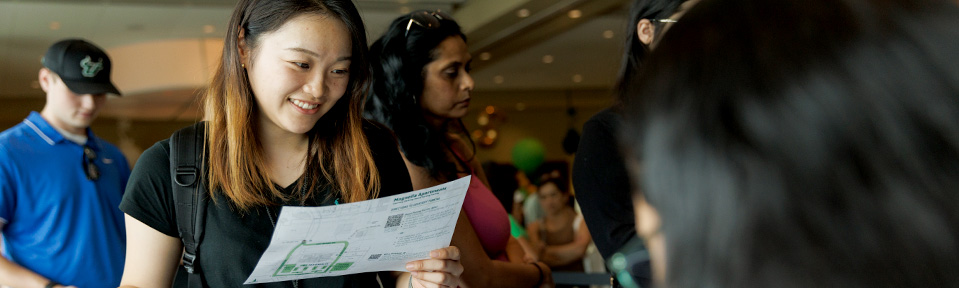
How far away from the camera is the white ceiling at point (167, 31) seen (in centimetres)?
685

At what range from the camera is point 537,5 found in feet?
23.1

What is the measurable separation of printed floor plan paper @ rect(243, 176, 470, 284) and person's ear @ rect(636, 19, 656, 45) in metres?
0.59

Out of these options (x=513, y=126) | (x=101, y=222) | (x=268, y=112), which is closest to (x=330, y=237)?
(x=268, y=112)

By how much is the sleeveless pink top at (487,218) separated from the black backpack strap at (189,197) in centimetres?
67

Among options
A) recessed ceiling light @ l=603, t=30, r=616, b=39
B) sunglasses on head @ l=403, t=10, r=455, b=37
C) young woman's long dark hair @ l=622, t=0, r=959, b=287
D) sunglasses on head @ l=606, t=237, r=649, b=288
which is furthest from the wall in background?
young woman's long dark hair @ l=622, t=0, r=959, b=287

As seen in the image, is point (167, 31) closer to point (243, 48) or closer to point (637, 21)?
point (243, 48)

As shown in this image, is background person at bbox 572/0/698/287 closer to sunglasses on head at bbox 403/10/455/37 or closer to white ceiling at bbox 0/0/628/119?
sunglasses on head at bbox 403/10/455/37

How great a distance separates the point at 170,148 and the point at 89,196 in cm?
130

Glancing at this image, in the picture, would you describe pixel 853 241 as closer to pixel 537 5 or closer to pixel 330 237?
pixel 330 237

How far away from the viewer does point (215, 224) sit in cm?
140

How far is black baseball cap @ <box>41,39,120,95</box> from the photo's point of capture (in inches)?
105

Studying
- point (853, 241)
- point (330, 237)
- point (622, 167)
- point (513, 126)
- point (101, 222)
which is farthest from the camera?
point (513, 126)

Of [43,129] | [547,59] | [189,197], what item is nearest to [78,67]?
[43,129]

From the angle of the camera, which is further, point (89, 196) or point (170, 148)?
point (89, 196)
